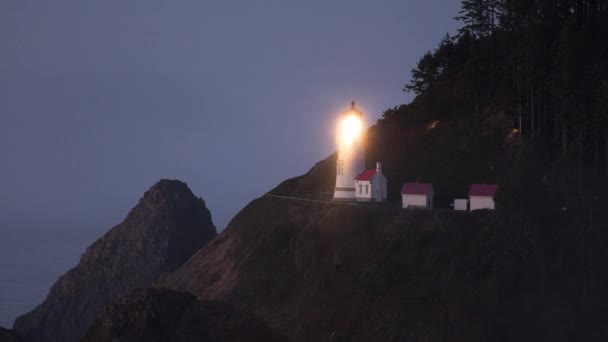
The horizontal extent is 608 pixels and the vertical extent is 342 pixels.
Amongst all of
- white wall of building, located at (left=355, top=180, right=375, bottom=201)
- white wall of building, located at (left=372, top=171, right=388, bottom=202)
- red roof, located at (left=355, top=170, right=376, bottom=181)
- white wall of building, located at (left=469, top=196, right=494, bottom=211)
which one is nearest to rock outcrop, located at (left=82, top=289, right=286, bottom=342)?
white wall of building, located at (left=469, top=196, right=494, bottom=211)

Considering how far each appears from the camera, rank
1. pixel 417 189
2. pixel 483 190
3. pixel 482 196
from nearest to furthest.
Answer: pixel 482 196 < pixel 483 190 < pixel 417 189

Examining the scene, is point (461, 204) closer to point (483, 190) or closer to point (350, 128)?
point (483, 190)

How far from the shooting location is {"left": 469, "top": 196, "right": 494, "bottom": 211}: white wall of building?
6028cm

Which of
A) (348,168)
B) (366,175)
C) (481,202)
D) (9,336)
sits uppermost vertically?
(348,168)

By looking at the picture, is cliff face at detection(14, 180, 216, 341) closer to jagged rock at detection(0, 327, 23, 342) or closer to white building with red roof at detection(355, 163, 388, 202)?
jagged rock at detection(0, 327, 23, 342)

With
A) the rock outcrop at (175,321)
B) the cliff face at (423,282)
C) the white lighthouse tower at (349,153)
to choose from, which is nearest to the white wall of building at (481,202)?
the cliff face at (423,282)

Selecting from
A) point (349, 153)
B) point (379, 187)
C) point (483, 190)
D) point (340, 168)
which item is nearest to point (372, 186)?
point (379, 187)

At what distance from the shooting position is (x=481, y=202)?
6062 cm

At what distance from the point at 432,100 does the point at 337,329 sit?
1682 inches

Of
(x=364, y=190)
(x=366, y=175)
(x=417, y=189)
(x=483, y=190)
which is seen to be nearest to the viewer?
(x=483, y=190)

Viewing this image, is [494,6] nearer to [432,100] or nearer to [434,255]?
[432,100]

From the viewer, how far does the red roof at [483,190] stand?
60.4 m

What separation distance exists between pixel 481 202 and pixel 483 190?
1.14 metres

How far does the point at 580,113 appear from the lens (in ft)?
194
